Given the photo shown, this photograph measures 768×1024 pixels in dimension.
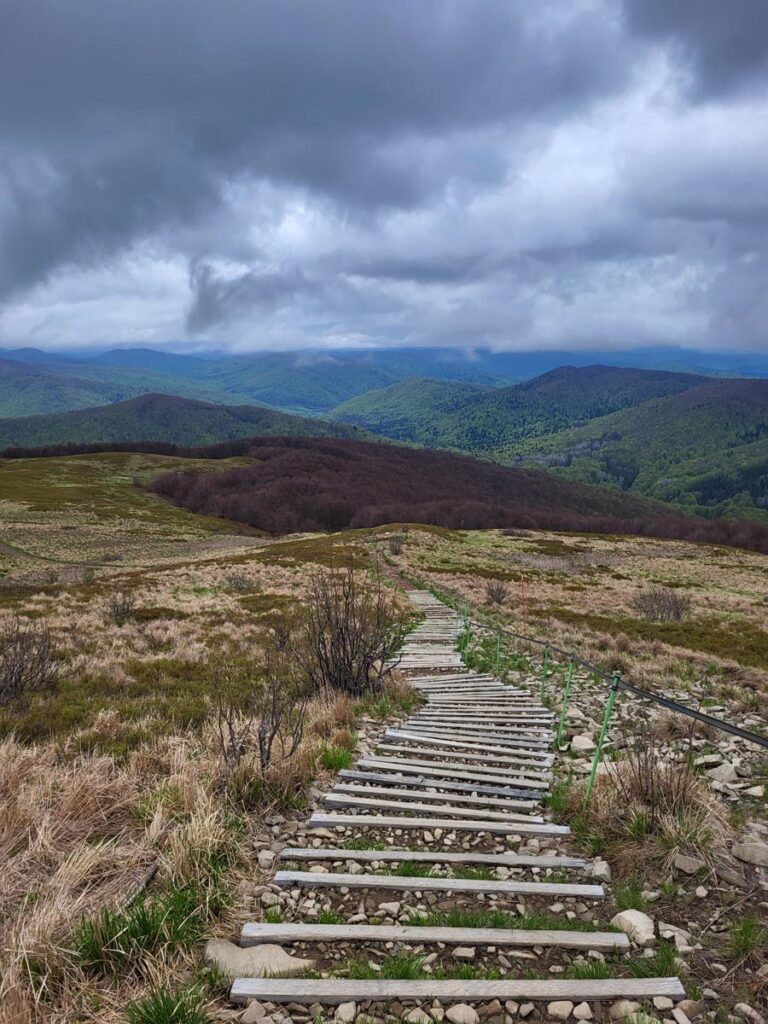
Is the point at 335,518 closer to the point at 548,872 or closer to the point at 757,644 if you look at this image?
the point at 757,644

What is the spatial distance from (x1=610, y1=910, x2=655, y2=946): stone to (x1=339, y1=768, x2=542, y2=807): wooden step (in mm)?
2089

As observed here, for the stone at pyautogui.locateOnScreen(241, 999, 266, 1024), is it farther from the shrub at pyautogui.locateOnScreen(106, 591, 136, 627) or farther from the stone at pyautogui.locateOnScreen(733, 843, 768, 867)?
the shrub at pyautogui.locateOnScreen(106, 591, 136, 627)

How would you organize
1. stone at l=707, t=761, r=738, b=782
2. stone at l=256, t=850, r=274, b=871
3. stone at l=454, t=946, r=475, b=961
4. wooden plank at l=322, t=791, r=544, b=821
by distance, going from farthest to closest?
1. stone at l=707, t=761, r=738, b=782
2. wooden plank at l=322, t=791, r=544, b=821
3. stone at l=256, t=850, r=274, b=871
4. stone at l=454, t=946, r=475, b=961

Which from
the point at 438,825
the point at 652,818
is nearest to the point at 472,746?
the point at 438,825

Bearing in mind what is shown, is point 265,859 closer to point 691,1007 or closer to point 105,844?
point 105,844

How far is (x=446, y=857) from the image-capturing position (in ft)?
15.0

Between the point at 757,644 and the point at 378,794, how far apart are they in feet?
69.9

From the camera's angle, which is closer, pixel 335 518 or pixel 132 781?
pixel 132 781

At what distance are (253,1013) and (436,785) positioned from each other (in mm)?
3429

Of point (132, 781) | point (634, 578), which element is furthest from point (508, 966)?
point (634, 578)

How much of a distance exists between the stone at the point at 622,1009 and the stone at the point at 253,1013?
1.93m

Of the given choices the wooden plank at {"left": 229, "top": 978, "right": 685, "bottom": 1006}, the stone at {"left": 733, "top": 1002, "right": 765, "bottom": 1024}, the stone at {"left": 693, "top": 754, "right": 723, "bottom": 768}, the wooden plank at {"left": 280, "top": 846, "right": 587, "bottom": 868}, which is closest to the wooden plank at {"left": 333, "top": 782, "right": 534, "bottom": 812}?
the wooden plank at {"left": 280, "top": 846, "right": 587, "bottom": 868}

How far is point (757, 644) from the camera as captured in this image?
21.1 meters

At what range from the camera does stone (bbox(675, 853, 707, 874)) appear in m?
4.36
